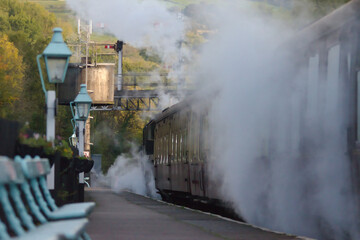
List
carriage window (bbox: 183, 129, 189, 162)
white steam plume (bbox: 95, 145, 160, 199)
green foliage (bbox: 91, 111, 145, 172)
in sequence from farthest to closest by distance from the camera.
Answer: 1. green foliage (bbox: 91, 111, 145, 172)
2. white steam plume (bbox: 95, 145, 160, 199)
3. carriage window (bbox: 183, 129, 189, 162)

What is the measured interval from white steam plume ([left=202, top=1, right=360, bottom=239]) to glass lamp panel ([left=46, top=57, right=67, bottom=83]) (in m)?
2.99

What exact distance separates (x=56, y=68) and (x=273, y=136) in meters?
3.15

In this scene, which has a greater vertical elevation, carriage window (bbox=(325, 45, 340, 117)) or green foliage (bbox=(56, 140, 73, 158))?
carriage window (bbox=(325, 45, 340, 117))

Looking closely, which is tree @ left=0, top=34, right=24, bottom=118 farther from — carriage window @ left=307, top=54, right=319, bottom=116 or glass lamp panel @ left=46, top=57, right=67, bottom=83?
carriage window @ left=307, top=54, right=319, bottom=116

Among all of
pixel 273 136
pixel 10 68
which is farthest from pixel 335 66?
pixel 10 68

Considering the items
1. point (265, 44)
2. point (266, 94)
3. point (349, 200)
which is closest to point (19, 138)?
point (349, 200)

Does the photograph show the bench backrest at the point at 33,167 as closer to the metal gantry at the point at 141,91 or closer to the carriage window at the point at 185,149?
the carriage window at the point at 185,149

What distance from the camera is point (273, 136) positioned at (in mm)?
13781

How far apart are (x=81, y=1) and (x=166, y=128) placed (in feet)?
67.7

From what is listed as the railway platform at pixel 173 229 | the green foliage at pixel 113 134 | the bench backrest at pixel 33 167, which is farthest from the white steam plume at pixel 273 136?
the green foliage at pixel 113 134

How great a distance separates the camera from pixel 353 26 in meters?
10.5

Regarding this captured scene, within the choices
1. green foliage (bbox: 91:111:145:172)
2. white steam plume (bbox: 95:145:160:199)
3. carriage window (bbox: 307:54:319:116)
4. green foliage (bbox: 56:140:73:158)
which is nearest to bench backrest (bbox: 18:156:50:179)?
carriage window (bbox: 307:54:319:116)

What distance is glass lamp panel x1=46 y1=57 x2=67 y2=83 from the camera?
1346cm

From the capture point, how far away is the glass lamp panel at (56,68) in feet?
44.2
